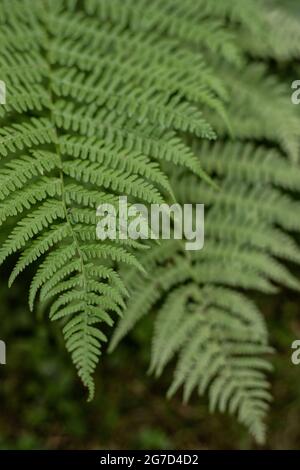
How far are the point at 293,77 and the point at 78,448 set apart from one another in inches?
87.7

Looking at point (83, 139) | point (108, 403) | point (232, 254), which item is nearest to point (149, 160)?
point (83, 139)

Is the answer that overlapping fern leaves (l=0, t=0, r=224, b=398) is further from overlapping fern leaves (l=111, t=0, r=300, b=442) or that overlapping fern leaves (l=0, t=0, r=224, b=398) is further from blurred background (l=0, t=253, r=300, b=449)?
blurred background (l=0, t=253, r=300, b=449)

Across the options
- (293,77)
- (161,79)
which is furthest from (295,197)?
(161,79)

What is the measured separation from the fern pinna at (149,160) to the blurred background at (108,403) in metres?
0.72

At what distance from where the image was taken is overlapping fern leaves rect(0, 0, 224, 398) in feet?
5.91

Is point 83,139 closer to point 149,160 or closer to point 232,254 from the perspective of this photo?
point 149,160

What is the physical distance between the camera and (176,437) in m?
3.27

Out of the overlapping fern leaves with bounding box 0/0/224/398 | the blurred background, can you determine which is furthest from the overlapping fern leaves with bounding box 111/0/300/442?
the blurred background

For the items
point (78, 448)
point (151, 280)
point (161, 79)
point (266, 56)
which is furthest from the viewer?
point (78, 448)

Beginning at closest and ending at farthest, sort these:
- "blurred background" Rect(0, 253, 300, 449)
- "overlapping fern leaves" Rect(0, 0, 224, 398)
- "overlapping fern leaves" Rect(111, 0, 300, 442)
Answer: "overlapping fern leaves" Rect(0, 0, 224, 398) < "overlapping fern leaves" Rect(111, 0, 300, 442) < "blurred background" Rect(0, 253, 300, 449)

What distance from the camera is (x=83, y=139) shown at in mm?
2086

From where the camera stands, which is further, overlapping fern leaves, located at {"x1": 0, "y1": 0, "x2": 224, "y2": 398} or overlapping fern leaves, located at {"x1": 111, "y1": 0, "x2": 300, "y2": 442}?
overlapping fern leaves, located at {"x1": 111, "y1": 0, "x2": 300, "y2": 442}

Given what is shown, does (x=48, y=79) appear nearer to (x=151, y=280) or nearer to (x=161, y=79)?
(x=161, y=79)
